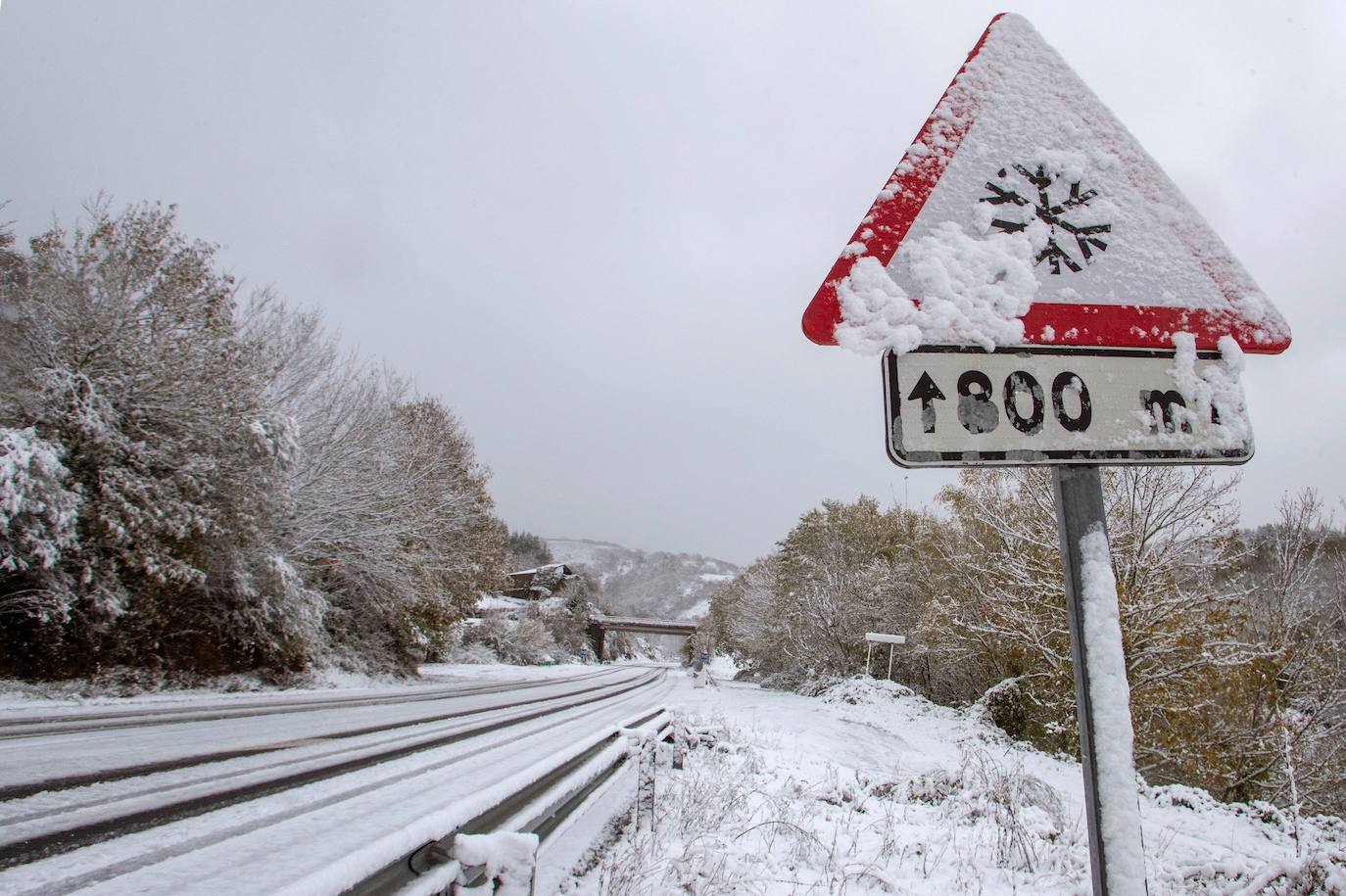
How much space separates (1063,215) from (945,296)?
42 centimetres

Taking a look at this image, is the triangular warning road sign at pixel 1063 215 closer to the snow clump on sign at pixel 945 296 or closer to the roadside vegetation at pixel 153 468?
the snow clump on sign at pixel 945 296

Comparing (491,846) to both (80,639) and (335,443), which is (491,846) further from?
(335,443)

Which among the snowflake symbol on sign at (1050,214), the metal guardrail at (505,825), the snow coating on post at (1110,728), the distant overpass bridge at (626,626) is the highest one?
the snowflake symbol on sign at (1050,214)

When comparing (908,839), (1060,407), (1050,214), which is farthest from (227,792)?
(1050,214)

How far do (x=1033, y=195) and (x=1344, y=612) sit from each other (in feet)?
50.4

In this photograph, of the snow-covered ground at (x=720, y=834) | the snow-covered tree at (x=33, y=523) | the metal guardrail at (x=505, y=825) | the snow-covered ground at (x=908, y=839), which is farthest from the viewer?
the snow-covered tree at (x=33, y=523)

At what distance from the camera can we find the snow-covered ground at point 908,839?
11.0ft

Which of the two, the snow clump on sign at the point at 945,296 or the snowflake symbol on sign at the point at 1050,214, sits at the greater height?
the snowflake symbol on sign at the point at 1050,214

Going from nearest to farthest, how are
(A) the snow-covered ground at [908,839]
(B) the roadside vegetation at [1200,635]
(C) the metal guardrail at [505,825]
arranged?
(C) the metal guardrail at [505,825] < (A) the snow-covered ground at [908,839] < (B) the roadside vegetation at [1200,635]

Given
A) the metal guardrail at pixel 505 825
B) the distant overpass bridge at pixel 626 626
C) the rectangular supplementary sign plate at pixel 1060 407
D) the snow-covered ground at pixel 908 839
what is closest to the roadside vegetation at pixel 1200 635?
the snow-covered ground at pixel 908 839

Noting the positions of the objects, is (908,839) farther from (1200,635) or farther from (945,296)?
(1200,635)

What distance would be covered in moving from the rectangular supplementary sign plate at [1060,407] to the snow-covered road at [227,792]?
131 cm

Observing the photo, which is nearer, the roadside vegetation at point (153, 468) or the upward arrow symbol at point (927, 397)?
the upward arrow symbol at point (927, 397)

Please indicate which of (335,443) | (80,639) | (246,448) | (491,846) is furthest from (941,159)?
(335,443)
